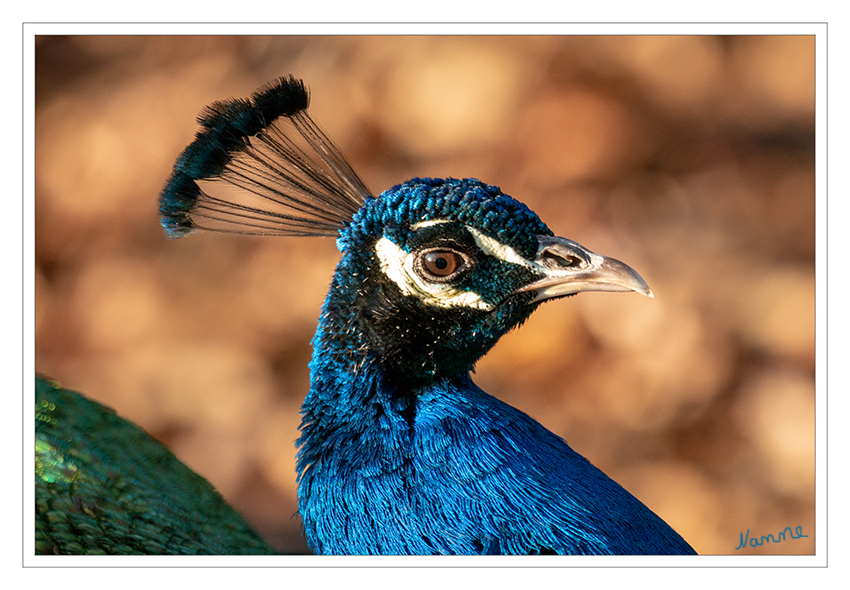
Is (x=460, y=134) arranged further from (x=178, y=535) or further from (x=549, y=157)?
(x=178, y=535)

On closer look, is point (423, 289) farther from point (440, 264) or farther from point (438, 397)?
point (438, 397)

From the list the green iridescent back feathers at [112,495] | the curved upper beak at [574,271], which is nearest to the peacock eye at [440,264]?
the curved upper beak at [574,271]

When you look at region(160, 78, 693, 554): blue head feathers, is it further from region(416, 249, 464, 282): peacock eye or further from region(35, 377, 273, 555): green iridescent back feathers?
region(35, 377, 273, 555): green iridescent back feathers
